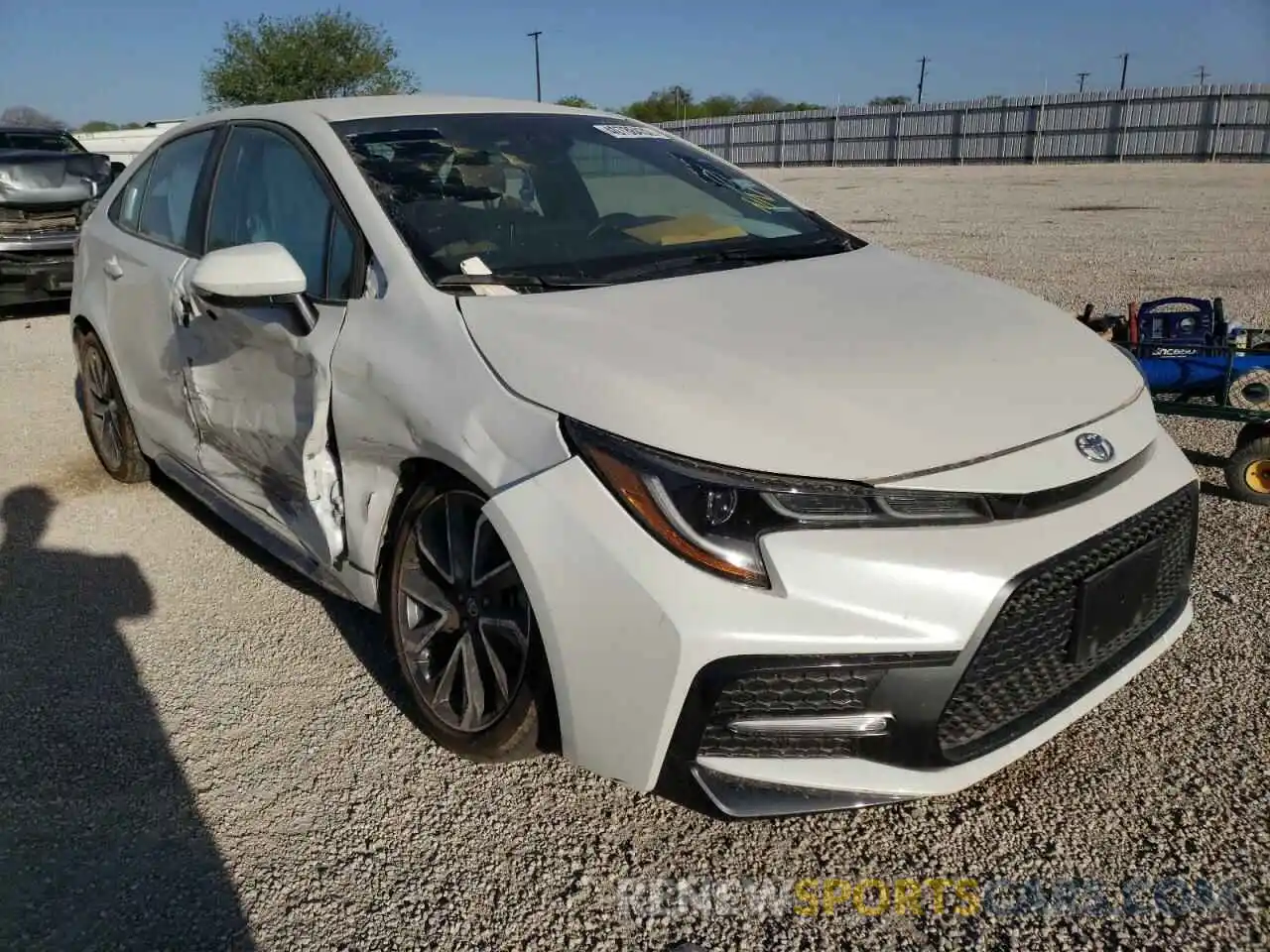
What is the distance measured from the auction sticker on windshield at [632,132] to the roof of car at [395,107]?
153mm

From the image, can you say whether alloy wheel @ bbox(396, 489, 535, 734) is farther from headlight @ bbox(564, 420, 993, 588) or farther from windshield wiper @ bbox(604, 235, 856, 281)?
windshield wiper @ bbox(604, 235, 856, 281)

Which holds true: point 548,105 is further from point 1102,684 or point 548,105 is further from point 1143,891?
point 1143,891

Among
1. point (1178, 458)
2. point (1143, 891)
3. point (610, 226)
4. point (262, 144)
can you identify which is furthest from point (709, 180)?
point (1143, 891)

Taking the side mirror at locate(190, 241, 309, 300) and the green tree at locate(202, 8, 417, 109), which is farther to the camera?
the green tree at locate(202, 8, 417, 109)

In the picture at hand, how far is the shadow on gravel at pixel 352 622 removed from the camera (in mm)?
2926

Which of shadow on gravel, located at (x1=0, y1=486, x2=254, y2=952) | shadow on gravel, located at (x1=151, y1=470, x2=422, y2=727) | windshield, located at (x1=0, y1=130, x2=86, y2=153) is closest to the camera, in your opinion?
shadow on gravel, located at (x1=0, y1=486, x2=254, y2=952)

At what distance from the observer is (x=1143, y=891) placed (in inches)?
80.6

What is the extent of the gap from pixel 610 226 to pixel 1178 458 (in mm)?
1652

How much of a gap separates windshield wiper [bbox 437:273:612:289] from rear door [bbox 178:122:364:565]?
0.34 m

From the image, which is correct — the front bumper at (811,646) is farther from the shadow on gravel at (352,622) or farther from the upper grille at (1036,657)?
the shadow on gravel at (352,622)

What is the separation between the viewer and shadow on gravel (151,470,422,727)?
293cm

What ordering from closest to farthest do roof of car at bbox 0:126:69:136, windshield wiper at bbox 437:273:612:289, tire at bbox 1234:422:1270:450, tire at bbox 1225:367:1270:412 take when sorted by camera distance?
1. windshield wiper at bbox 437:273:612:289
2. tire at bbox 1234:422:1270:450
3. tire at bbox 1225:367:1270:412
4. roof of car at bbox 0:126:69:136

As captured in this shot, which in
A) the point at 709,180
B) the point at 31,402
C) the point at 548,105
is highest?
the point at 548,105

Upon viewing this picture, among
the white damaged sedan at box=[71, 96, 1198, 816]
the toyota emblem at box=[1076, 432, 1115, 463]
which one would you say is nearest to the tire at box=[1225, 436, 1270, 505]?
the white damaged sedan at box=[71, 96, 1198, 816]
